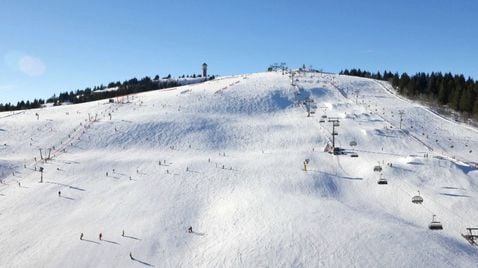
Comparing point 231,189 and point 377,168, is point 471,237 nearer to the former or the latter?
point 377,168

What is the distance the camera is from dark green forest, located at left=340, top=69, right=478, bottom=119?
274ft

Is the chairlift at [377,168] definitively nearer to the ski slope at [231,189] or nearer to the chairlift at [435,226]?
the ski slope at [231,189]

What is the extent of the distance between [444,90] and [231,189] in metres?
69.4

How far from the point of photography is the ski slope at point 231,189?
2970 centimetres

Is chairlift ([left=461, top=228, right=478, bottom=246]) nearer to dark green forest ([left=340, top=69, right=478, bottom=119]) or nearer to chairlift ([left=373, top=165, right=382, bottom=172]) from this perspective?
chairlift ([left=373, top=165, right=382, bottom=172])

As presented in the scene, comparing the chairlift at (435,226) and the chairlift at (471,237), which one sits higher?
the chairlift at (435,226)

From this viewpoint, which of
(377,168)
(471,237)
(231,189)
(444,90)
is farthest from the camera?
(444,90)

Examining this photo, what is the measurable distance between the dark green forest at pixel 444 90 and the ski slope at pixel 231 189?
21.5ft

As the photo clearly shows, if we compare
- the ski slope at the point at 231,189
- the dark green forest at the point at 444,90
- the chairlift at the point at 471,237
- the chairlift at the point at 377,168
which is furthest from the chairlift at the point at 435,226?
the dark green forest at the point at 444,90

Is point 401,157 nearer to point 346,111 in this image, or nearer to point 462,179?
point 462,179

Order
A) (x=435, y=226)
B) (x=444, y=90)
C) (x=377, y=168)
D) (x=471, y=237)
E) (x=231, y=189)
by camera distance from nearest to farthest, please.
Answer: (x=471, y=237), (x=435, y=226), (x=231, y=189), (x=377, y=168), (x=444, y=90)

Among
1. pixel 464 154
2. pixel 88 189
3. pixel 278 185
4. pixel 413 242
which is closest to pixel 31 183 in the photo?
pixel 88 189

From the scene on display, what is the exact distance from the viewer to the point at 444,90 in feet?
303

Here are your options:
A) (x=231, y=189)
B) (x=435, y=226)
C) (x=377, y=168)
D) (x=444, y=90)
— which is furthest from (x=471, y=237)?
(x=444, y=90)
